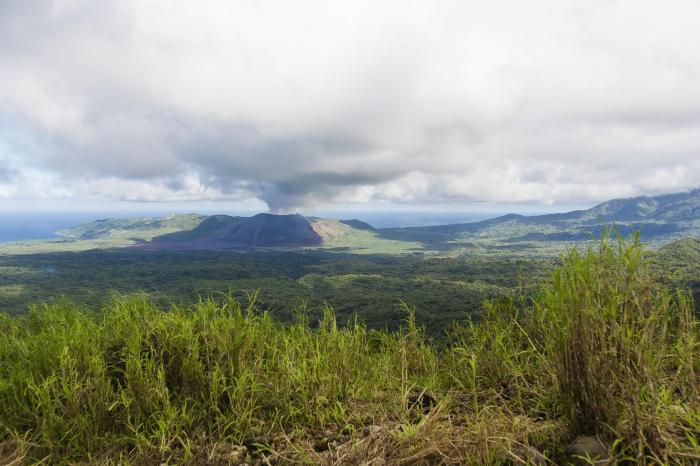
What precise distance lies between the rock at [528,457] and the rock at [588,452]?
0.17 m

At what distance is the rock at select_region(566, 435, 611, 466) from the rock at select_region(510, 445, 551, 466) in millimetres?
168

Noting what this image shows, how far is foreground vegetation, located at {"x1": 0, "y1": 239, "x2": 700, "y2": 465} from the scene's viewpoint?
8.19 ft

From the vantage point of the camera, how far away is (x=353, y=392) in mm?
3770

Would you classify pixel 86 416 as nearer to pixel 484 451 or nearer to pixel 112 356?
pixel 112 356

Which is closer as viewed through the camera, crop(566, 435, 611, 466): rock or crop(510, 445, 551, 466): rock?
crop(566, 435, 611, 466): rock

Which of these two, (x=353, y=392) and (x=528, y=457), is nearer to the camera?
(x=528, y=457)

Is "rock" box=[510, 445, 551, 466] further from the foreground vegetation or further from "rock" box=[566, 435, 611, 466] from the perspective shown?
"rock" box=[566, 435, 611, 466]

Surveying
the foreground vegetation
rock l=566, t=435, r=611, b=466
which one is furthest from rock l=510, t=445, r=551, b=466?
rock l=566, t=435, r=611, b=466

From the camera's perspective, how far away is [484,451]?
244cm

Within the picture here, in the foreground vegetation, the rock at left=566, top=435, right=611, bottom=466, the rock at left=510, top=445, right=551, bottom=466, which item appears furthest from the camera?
the foreground vegetation

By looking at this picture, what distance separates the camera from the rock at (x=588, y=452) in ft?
7.17

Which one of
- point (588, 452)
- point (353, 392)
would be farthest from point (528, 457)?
point (353, 392)

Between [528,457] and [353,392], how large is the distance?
1.86 metres

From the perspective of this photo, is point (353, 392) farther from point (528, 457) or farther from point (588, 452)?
point (588, 452)
